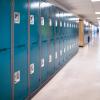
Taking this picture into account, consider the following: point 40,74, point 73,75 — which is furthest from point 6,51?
point 73,75

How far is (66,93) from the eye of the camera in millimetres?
4449

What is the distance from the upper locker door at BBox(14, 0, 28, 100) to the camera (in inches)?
127

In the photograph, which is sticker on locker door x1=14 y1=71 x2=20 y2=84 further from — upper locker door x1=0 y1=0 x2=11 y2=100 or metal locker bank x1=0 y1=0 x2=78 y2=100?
upper locker door x1=0 y1=0 x2=11 y2=100

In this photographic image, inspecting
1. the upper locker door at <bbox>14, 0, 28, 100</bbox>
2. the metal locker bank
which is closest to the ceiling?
the metal locker bank

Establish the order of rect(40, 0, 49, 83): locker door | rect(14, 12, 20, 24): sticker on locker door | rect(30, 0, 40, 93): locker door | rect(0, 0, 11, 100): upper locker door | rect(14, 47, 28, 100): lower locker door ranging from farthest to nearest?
1. rect(40, 0, 49, 83): locker door
2. rect(30, 0, 40, 93): locker door
3. rect(14, 47, 28, 100): lower locker door
4. rect(14, 12, 20, 24): sticker on locker door
5. rect(0, 0, 11, 100): upper locker door

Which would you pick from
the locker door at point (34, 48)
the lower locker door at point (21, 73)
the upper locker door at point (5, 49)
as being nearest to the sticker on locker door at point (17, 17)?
the upper locker door at point (5, 49)

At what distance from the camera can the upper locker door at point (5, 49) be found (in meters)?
2.76

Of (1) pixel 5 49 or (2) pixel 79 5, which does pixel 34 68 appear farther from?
Answer: (2) pixel 79 5

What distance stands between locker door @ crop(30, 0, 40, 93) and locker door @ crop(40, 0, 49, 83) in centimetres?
33

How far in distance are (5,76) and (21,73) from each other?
0.61 metres

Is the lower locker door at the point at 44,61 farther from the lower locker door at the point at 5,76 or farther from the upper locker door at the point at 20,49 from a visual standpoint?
the lower locker door at the point at 5,76

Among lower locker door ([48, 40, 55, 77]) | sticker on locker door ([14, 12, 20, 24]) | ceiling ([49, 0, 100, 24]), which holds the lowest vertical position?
lower locker door ([48, 40, 55, 77])

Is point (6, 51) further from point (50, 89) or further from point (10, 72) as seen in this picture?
point (50, 89)

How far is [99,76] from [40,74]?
2225mm
